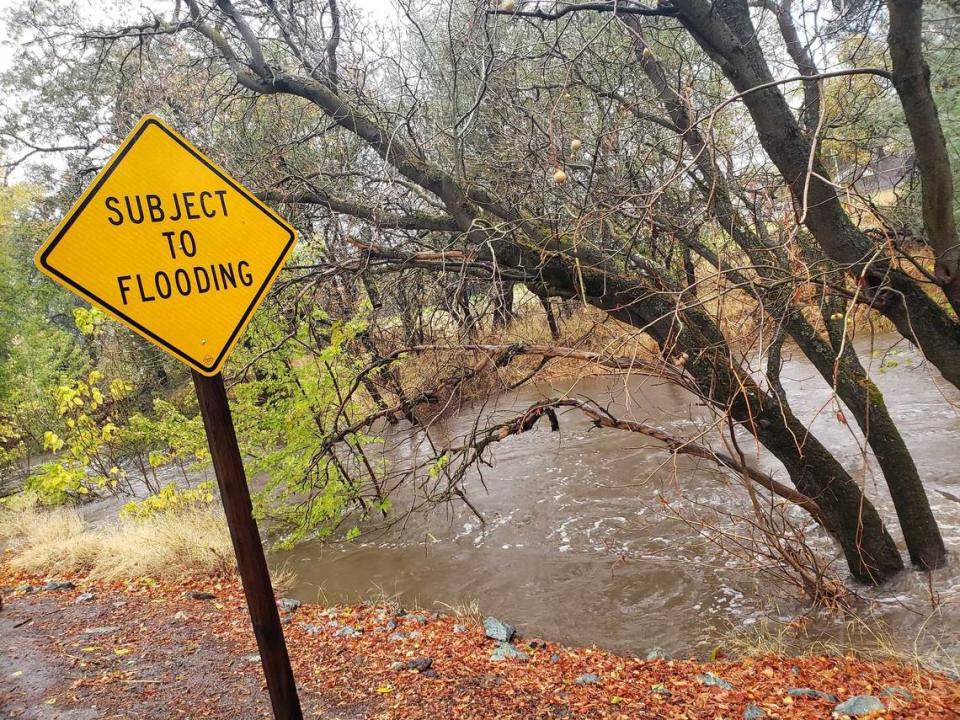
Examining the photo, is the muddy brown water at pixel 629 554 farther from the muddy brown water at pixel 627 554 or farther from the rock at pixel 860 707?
the rock at pixel 860 707

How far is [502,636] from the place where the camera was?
5844 mm

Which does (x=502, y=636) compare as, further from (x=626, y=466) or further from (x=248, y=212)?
(x=626, y=466)

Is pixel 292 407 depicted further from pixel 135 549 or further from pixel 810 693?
pixel 810 693

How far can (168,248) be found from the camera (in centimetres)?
266

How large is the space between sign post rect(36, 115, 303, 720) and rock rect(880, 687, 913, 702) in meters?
3.41

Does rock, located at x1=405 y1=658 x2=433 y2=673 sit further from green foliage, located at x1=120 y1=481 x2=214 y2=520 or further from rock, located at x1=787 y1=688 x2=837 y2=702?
green foliage, located at x1=120 y1=481 x2=214 y2=520

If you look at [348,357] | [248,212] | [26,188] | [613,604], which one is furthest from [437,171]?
[26,188]

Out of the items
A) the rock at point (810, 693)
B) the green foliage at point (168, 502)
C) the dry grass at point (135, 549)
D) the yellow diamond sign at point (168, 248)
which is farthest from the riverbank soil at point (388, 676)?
the yellow diamond sign at point (168, 248)

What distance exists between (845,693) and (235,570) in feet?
22.5

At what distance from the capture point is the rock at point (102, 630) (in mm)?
6325

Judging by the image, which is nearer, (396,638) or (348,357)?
(396,638)

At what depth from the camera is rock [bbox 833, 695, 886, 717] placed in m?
3.73

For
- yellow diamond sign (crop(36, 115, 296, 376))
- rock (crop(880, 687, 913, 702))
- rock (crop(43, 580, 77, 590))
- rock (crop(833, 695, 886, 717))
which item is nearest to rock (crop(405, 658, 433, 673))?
rock (crop(833, 695, 886, 717))

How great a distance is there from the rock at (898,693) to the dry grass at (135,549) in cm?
715
